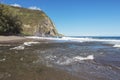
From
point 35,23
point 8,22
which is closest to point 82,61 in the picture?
point 8,22

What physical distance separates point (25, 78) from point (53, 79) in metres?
1.34

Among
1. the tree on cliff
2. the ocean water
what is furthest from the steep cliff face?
the ocean water

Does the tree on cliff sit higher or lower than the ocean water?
higher

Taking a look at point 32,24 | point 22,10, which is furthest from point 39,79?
point 22,10

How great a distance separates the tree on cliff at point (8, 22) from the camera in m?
62.0

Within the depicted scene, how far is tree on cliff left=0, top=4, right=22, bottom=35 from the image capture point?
2442 inches

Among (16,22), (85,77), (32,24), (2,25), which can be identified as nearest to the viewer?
(85,77)

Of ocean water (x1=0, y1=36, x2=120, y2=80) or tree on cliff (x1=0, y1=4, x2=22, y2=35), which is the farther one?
tree on cliff (x1=0, y1=4, x2=22, y2=35)

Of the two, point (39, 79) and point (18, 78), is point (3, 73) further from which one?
point (39, 79)

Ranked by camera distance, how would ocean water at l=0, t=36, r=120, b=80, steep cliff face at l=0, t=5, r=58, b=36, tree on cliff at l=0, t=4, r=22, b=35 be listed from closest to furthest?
ocean water at l=0, t=36, r=120, b=80
tree on cliff at l=0, t=4, r=22, b=35
steep cliff face at l=0, t=5, r=58, b=36

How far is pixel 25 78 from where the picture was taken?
934cm

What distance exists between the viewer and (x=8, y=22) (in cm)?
6594

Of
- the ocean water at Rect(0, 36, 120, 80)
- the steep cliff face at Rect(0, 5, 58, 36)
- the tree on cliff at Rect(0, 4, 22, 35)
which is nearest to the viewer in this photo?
the ocean water at Rect(0, 36, 120, 80)

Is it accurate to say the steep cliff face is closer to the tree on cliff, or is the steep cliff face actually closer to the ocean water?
the tree on cliff
